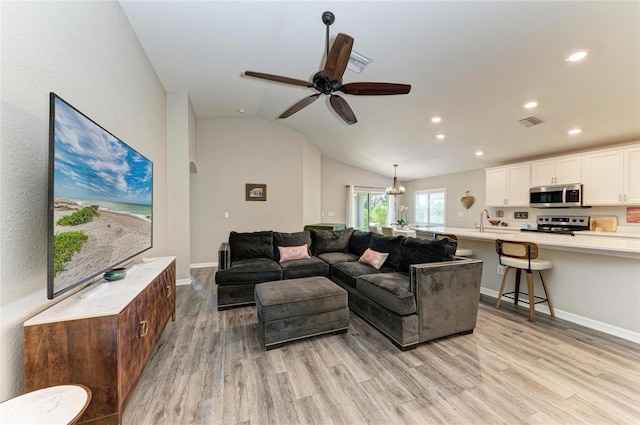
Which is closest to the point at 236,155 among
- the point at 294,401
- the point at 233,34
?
the point at 233,34

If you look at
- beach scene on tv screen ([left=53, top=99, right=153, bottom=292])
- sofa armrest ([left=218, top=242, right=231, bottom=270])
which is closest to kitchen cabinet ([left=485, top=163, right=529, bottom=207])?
sofa armrest ([left=218, top=242, right=231, bottom=270])

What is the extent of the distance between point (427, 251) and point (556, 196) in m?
3.55

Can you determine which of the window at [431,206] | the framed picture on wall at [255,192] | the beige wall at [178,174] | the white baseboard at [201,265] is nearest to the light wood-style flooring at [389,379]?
the beige wall at [178,174]

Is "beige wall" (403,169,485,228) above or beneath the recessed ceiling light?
beneath

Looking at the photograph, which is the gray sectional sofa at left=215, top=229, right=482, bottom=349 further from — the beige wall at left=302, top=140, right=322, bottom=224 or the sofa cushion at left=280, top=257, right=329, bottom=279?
the beige wall at left=302, top=140, right=322, bottom=224

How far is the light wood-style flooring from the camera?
59.6 inches

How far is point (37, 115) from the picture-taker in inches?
53.2

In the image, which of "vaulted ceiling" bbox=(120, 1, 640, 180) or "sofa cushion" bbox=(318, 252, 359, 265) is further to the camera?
"sofa cushion" bbox=(318, 252, 359, 265)

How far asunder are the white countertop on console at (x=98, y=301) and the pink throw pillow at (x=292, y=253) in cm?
189

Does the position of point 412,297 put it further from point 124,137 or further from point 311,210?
point 311,210

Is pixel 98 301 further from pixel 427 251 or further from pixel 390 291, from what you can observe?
pixel 427 251

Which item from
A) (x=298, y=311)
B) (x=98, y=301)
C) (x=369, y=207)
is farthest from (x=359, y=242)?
(x=369, y=207)

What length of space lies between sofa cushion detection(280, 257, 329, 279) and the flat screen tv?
1.74 m

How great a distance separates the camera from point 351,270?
3166 millimetres
